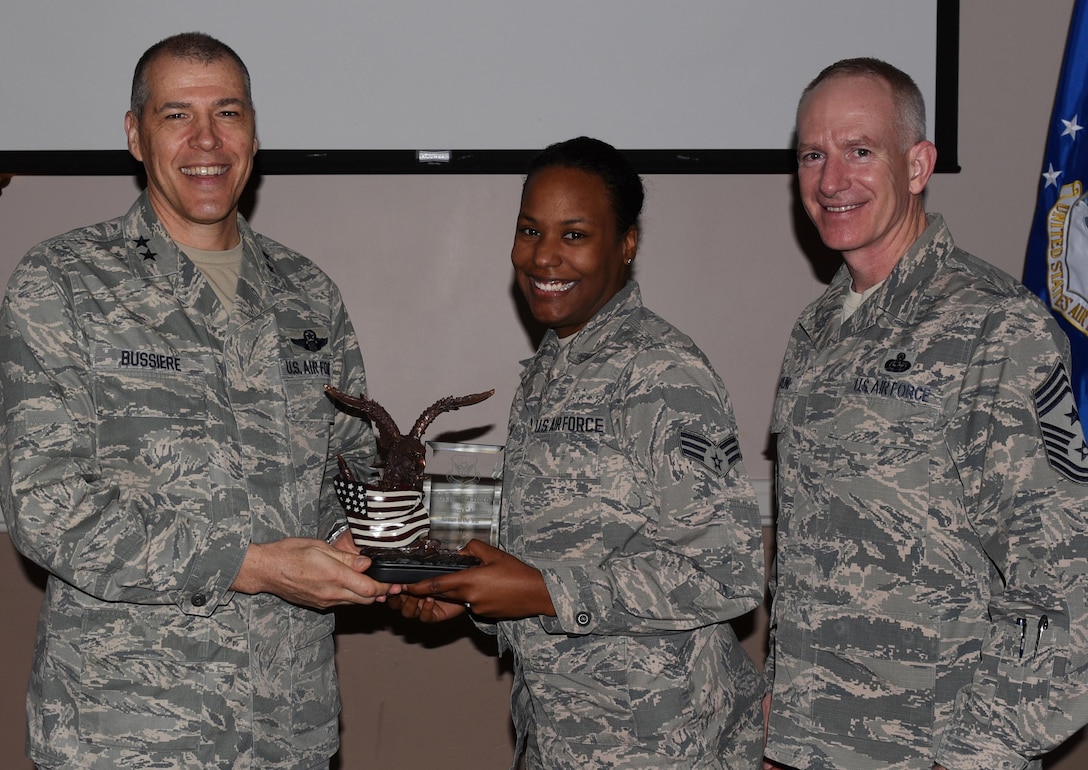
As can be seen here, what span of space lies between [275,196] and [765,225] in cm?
138

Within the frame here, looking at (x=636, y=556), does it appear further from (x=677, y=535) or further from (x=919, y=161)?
(x=919, y=161)

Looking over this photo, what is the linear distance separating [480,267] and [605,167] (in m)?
1.06

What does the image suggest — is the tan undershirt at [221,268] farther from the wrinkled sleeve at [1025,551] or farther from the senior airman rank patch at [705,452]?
the wrinkled sleeve at [1025,551]

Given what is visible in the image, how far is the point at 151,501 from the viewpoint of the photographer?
179cm

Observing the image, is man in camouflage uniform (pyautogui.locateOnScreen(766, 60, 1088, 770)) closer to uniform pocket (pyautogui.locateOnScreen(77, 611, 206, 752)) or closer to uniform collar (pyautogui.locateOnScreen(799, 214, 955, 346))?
uniform collar (pyautogui.locateOnScreen(799, 214, 955, 346))

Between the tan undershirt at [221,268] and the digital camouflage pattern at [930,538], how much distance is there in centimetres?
110

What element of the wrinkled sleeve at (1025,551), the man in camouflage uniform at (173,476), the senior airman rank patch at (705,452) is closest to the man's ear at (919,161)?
the wrinkled sleeve at (1025,551)

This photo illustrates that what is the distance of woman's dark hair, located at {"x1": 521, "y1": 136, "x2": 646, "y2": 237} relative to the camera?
1894 mm

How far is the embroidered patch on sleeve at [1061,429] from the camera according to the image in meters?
1.49

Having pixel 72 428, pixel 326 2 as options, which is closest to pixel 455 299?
pixel 326 2

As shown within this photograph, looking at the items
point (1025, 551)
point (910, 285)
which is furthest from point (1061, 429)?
point (910, 285)

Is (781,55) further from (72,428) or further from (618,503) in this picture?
(72,428)

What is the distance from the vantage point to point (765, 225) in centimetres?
297

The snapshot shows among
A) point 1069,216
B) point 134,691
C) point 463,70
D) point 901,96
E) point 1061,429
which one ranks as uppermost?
point 463,70
